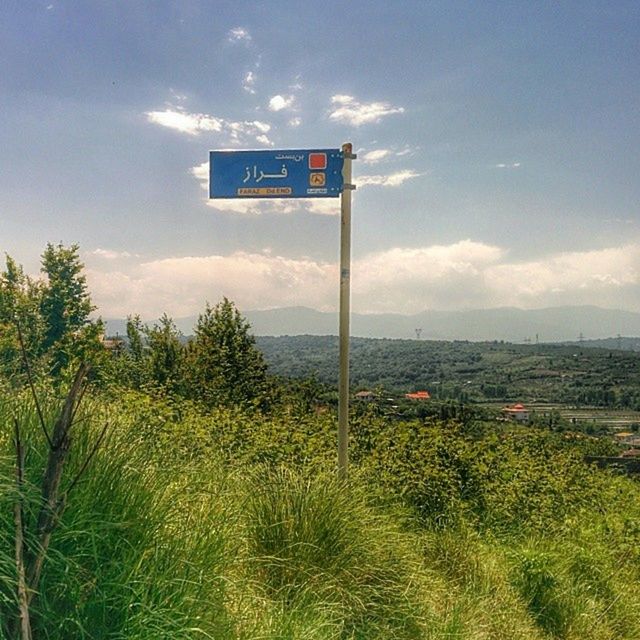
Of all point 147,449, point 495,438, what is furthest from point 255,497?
point 495,438

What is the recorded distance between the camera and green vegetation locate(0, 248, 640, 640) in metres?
1.64

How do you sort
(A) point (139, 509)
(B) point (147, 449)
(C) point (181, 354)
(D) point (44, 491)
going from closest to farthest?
(D) point (44, 491), (A) point (139, 509), (B) point (147, 449), (C) point (181, 354)

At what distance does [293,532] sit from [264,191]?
1.83m

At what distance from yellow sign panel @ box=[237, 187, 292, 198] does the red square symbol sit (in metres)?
0.21

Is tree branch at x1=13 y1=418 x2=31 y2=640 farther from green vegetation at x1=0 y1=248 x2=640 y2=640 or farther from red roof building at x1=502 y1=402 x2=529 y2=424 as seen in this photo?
red roof building at x1=502 y1=402 x2=529 y2=424

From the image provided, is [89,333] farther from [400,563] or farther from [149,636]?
Result: [149,636]

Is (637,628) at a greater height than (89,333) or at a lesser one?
lesser

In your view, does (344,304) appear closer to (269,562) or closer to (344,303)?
(344,303)

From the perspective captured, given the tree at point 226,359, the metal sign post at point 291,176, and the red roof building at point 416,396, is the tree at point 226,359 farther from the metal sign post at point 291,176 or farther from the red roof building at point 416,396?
the metal sign post at point 291,176

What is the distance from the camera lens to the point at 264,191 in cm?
338

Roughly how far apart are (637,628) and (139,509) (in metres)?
2.90

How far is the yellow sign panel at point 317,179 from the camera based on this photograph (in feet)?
11.3

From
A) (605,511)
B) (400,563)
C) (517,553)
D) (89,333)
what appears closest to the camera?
(400,563)

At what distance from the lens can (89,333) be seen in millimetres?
7734
